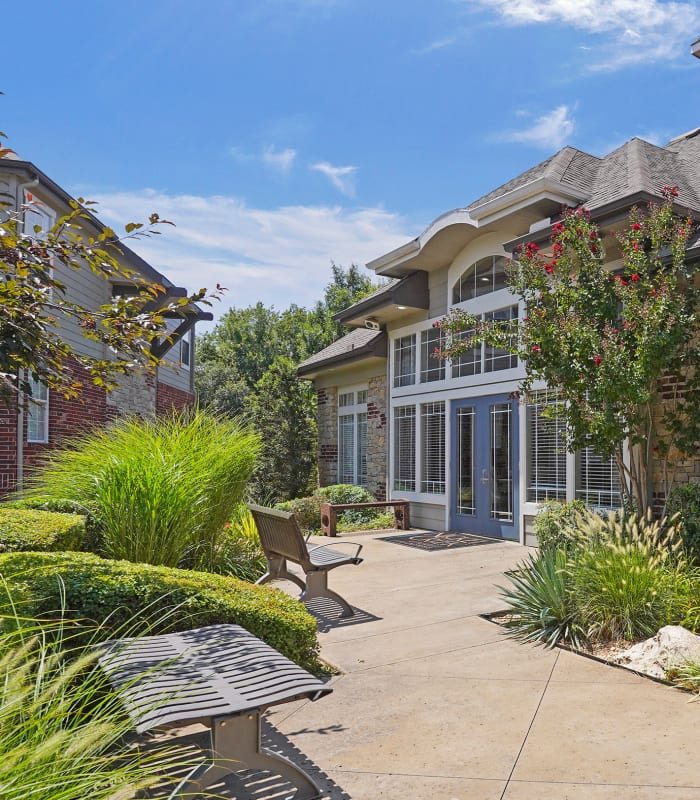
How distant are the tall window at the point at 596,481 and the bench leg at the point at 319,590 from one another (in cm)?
418

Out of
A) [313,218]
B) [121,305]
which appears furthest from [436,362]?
[313,218]

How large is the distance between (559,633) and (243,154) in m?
11.0

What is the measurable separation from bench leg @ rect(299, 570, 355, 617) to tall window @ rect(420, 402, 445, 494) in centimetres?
630

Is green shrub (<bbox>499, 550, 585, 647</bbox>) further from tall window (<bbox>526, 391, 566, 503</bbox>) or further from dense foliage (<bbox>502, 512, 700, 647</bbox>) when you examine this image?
tall window (<bbox>526, 391, 566, 503</bbox>)

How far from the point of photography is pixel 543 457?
33.5 feet

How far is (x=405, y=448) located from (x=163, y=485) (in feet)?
26.8

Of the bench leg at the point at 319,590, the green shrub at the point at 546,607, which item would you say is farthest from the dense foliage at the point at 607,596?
the bench leg at the point at 319,590

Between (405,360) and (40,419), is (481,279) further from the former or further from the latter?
(40,419)

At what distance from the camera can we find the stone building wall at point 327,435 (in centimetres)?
1719

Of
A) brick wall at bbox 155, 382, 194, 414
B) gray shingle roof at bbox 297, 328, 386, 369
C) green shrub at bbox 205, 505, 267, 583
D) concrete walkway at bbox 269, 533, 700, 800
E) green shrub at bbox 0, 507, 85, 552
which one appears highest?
gray shingle roof at bbox 297, 328, 386, 369

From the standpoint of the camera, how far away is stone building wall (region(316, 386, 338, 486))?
1719cm

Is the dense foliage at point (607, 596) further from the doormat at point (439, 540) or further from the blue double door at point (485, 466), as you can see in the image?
the blue double door at point (485, 466)

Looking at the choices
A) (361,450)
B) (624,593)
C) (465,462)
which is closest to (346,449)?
(361,450)

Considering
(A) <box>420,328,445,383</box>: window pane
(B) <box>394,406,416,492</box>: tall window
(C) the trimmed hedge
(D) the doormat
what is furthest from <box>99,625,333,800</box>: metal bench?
(B) <box>394,406,416,492</box>: tall window
